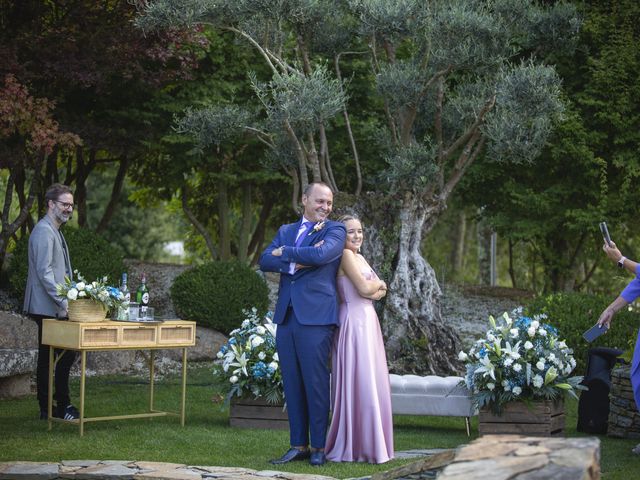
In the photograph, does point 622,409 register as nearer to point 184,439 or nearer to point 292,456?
point 292,456

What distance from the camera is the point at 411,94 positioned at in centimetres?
1162

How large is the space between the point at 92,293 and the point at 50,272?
0.54 metres

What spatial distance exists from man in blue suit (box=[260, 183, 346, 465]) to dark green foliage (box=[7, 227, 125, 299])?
6723mm

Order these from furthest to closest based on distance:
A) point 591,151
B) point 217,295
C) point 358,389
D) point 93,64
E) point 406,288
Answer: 1. point 591,151
2. point 217,295
3. point 93,64
4. point 406,288
5. point 358,389

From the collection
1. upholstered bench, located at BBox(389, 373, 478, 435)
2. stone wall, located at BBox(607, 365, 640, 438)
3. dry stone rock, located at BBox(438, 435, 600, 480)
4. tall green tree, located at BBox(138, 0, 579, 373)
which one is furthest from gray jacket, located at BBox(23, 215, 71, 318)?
dry stone rock, located at BBox(438, 435, 600, 480)

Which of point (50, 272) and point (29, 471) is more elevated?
point (50, 272)

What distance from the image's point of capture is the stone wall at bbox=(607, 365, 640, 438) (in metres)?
8.38

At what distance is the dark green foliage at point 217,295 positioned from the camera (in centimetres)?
1388

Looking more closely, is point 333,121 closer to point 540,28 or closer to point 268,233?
point 540,28

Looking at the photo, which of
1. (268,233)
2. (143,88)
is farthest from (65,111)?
(268,233)

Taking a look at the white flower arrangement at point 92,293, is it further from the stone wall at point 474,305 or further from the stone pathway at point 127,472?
the stone wall at point 474,305

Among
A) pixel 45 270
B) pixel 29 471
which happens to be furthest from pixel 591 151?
pixel 29 471

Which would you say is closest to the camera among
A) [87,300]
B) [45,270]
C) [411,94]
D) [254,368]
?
[87,300]

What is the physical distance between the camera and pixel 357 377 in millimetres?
7055
